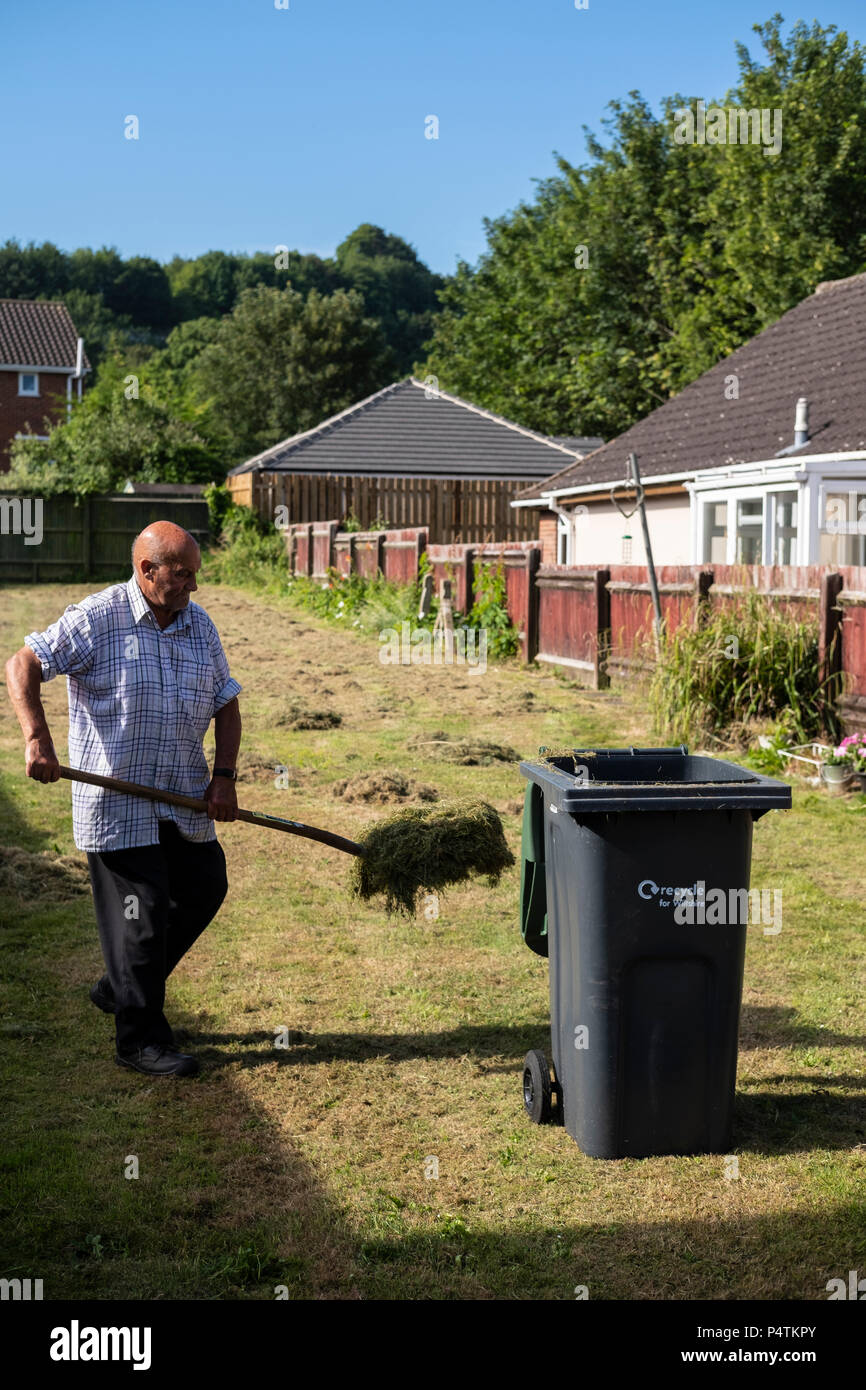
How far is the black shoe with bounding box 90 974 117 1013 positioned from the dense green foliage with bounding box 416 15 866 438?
2800cm

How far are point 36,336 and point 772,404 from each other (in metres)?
48.3

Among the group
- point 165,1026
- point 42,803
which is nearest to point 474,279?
point 42,803

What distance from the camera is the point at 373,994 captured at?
5699mm

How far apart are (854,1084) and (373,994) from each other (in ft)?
6.48

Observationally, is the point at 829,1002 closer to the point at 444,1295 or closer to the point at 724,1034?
the point at 724,1034

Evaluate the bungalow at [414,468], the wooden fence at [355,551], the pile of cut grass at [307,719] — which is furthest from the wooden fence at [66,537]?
the pile of cut grass at [307,719]

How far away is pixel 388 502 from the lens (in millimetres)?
34594

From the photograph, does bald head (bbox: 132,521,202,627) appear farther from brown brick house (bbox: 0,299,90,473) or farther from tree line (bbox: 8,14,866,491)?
brown brick house (bbox: 0,299,90,473)

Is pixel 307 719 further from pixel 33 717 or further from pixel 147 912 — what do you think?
pixel 33 717

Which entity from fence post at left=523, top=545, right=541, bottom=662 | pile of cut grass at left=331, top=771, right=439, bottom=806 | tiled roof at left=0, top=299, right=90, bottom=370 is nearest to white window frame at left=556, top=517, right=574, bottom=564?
fence post at left=523, top=545, right=541, bottom=662

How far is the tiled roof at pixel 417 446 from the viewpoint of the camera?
37.0m

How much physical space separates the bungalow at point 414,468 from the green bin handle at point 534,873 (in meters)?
30.1

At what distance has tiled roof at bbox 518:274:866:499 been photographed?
699 inches

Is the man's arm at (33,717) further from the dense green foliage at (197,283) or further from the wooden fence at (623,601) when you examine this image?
the dense green foliage at (197,283)
